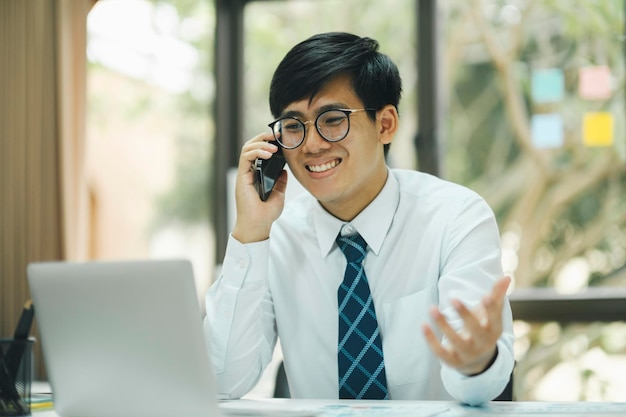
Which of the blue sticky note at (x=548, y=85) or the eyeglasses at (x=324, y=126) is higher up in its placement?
the blue sticky note at (x=548, y=85)

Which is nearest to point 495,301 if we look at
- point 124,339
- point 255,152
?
point 124,339

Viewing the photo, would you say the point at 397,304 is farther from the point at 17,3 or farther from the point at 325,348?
the point at 17,3

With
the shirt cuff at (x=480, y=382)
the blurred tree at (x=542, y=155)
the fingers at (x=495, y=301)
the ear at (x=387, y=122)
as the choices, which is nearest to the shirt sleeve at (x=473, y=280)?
the shirt cuff at (x=480, y=382)

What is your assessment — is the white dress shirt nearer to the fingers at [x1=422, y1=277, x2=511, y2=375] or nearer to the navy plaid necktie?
the navy plaid necktie

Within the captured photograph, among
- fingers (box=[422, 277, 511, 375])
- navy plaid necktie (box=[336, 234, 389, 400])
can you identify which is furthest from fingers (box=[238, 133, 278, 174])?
fingers (box=[422, 277, 511, 375])

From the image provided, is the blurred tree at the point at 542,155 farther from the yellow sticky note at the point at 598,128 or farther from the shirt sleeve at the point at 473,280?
the shirt sleeve at the point at 473,280

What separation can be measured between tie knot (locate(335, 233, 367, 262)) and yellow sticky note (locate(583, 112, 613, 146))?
1883 millimetres

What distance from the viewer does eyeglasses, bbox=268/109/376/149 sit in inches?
77.4

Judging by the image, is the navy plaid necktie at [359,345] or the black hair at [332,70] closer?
the navy plaid necktie at [359,345]

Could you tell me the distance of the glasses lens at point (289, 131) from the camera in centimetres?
199

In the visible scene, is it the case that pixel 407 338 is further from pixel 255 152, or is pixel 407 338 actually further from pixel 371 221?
pixel 255 152

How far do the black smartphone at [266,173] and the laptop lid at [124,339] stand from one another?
28.5 inches

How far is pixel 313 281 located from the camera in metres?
2.00

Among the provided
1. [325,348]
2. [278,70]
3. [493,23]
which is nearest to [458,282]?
[325,348]
